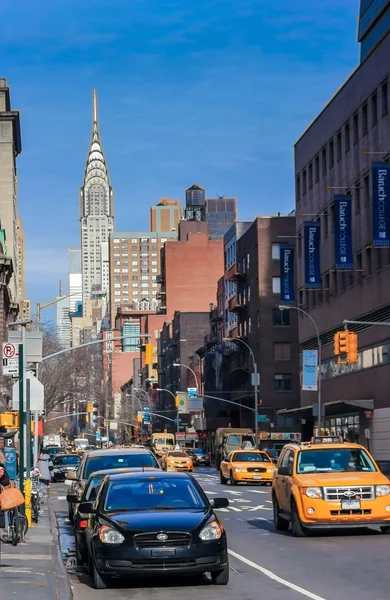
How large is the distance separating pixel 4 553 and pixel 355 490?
255 inches

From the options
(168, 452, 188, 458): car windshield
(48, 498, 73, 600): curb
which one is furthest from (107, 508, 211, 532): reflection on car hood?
(168, 452, 188, 458): car windshield

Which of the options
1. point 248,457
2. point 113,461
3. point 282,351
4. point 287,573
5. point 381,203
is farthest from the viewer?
point 282,351

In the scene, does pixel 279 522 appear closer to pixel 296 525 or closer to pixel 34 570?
pixel 296 525

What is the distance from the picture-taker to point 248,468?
164 ft

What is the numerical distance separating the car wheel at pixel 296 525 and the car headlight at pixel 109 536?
759 cm

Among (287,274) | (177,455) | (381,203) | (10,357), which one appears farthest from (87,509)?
(287,274)

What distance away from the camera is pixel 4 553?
18.2 metres

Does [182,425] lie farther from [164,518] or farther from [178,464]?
[164,518]

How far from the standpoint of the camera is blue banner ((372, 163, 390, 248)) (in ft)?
185

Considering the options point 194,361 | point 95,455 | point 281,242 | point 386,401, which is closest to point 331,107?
point 386,401

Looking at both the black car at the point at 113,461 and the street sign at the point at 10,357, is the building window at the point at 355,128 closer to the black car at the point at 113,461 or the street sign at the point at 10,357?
the street sign at the point at 10,357

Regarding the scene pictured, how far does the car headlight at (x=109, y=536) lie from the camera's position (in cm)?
1424

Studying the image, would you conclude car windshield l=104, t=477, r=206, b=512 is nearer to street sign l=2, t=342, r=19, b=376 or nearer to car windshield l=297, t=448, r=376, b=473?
car windshield l=297, t=448, r=376, b=473

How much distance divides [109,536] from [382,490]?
8135mm
